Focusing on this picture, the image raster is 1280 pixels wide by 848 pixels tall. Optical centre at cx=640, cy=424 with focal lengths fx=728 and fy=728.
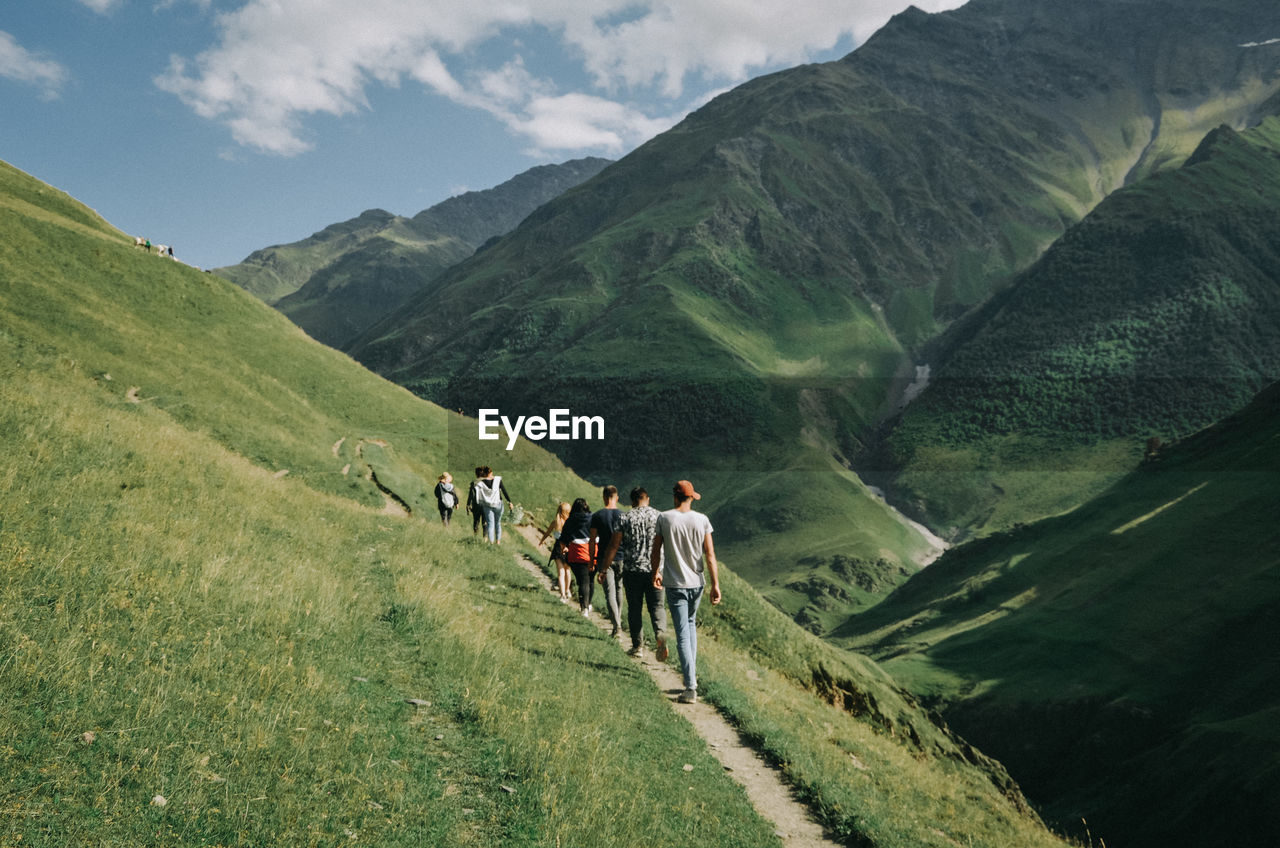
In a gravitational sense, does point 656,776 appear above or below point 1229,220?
below

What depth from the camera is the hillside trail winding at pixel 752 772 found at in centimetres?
922

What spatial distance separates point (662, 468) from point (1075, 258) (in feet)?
424

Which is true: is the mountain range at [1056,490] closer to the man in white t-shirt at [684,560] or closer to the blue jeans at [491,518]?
the man in white t-shirt at [684,560]

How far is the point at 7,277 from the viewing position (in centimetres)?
3341

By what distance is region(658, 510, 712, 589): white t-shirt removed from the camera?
12211mm

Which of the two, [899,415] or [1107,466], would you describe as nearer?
[1107,466]

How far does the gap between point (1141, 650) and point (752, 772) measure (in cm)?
5479

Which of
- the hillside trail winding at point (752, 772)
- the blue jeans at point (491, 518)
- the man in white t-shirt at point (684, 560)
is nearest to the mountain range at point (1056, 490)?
the hillside trail winding at point (752, 772)

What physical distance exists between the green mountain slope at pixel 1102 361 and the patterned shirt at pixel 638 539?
134166mm

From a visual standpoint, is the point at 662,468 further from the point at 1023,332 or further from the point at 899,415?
the point at 1023,332

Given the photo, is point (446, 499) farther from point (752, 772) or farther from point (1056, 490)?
point (1056, 490)

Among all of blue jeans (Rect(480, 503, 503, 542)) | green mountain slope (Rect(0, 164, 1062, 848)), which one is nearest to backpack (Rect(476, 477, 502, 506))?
blue jeans (Rect(480, 503, 503, 542))

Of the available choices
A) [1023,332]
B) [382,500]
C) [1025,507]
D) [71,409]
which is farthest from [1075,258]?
[71,409]

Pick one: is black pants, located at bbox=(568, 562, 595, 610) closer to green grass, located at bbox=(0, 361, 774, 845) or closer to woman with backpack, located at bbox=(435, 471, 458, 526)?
green grass, located at bbox=(0, 361, 774, 845)
